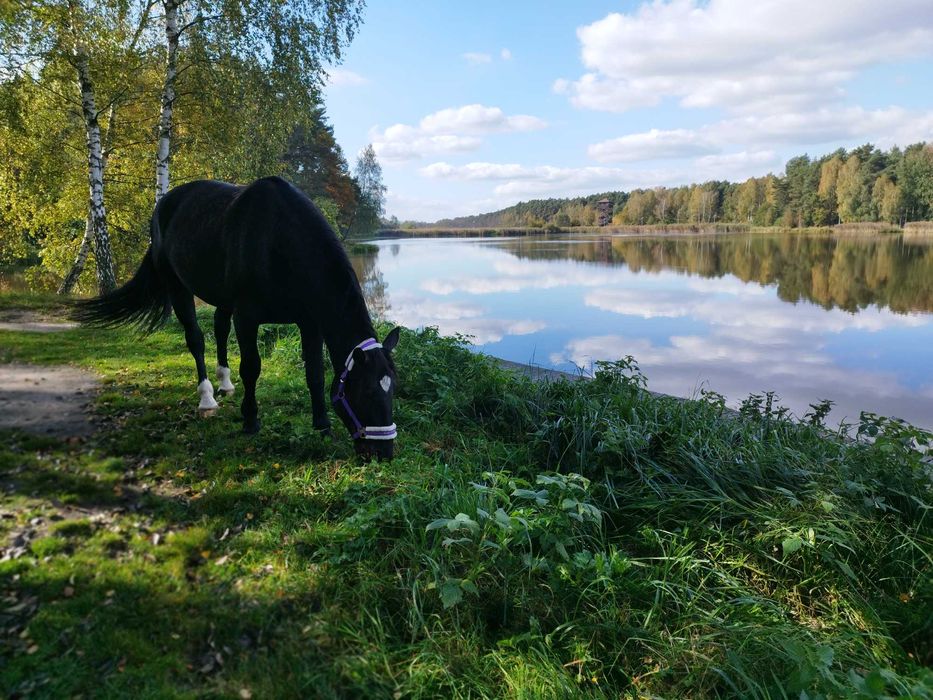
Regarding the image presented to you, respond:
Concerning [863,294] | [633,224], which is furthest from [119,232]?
[633,224]

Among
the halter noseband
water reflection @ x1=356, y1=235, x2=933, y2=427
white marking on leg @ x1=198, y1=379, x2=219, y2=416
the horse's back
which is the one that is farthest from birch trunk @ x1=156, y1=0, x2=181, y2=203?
the halter noseband

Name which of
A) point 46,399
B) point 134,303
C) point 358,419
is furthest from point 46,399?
point 358,419

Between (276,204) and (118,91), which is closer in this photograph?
(276,204)

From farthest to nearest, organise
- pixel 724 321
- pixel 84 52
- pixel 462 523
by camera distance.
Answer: pixel 724 321 < pixel 84 52 < pixel 462 523

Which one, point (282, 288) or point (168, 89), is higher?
point (168, 89)

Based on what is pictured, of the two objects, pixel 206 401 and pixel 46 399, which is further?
pixel 46 399

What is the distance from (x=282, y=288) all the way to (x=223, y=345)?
6.55 ft

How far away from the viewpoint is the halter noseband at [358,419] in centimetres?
425

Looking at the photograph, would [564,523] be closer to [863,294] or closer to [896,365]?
[896,365]

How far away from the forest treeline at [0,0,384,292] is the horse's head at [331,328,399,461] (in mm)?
12544

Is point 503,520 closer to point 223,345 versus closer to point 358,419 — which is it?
point 358,419

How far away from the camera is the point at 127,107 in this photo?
56.3 ft

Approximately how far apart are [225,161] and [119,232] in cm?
426

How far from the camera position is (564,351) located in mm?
13375
